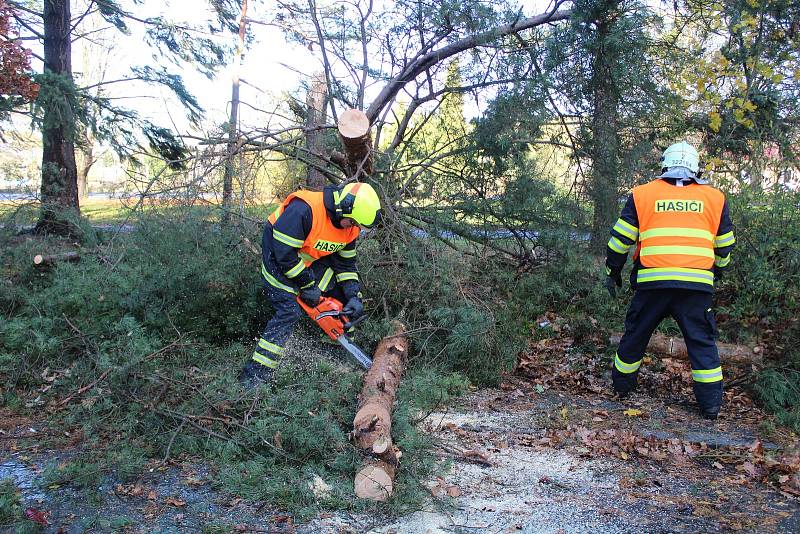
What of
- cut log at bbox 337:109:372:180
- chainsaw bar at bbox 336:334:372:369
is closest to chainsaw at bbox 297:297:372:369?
chainsaw bar at bbox 336:334:372:369

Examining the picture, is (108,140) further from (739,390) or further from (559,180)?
(739,390)

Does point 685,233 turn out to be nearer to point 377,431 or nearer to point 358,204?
point 358,204

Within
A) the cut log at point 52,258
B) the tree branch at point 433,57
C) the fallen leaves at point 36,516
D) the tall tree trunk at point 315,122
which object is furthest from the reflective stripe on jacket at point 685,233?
the cut log at point 52,258

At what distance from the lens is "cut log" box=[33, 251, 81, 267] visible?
6254 millimetres

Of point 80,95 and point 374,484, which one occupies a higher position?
point 80,95

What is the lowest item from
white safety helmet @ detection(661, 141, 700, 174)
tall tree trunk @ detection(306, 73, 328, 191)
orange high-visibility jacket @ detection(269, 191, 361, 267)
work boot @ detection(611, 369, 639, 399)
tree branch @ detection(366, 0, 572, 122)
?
work boot @ detection(611, 369, 639, 399)

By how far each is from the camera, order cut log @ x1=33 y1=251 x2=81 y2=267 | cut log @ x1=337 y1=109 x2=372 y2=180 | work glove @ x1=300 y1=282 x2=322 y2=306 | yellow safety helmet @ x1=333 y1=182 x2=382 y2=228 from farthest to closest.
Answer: cut log @ x1=33 y1=251 x2=81 y2=267 < cut log @ x1=337 y1=109 x2=372 y2=180 < work glove @ x1=300 y1=282 x2=322 y2=306 < yellow safety helmet @ x1=333 y1=182 x2=382 y2=228

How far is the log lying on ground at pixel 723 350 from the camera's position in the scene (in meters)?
5.19

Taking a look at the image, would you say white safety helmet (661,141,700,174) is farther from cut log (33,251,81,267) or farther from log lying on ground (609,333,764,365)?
cut log (33,251,81,267)

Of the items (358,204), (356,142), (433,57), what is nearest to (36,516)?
(358,204)

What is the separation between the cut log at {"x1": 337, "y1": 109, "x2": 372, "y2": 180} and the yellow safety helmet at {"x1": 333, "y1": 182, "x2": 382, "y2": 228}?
1.18 metres

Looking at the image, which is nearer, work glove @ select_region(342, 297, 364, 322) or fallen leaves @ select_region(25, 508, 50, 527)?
fallen leaves @ select_region(25, 508, 50, 527)

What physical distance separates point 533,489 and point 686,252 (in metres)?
2.16

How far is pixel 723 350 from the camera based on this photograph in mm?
5277
